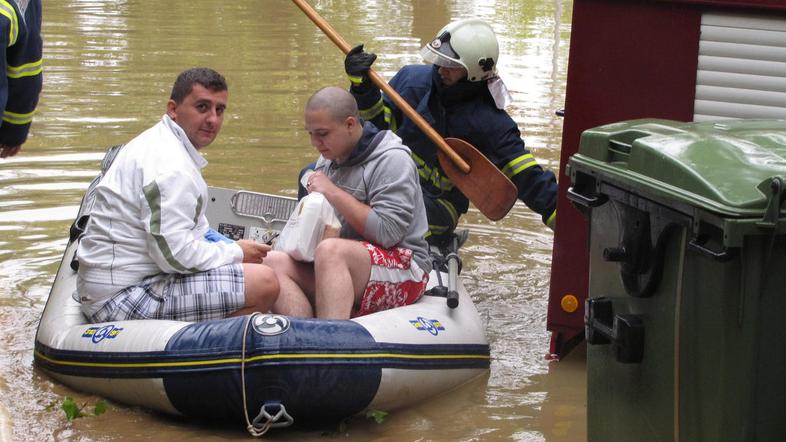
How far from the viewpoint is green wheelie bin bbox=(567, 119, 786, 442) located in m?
3.22

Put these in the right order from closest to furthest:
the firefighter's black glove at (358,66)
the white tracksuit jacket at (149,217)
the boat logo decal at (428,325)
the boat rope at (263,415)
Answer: the boat rope at (263,415)
the white tracksuit jacket at (149,217)
the boat logo decal at (428,325)
the firefighter's black glove at (358,66)

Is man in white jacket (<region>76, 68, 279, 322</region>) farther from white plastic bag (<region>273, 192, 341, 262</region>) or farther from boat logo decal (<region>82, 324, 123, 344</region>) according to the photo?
white plastic bag (<region>273, 192, 341, 262</region>)

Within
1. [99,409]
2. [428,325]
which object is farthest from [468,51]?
[99,409]

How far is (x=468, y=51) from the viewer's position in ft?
21.1

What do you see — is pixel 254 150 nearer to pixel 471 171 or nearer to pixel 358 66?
pixel 358 66

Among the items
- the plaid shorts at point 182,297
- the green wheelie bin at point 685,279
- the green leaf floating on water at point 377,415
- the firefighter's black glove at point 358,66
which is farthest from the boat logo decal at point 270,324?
the firefighter's black glove at point 358,66

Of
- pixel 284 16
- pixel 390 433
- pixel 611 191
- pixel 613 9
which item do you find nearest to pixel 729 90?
pixel 613 9

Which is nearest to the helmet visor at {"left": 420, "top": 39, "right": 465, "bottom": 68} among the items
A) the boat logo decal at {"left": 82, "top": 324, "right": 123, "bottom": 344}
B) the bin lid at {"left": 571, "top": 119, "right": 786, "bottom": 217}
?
the boat logo decal at {"left": 82, "top": 324, "right": 123, "bottom": 344}

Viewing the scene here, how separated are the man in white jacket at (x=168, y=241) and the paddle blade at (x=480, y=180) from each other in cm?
149

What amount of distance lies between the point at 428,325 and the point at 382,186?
66 centimetres

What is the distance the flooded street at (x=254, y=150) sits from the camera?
5320mm

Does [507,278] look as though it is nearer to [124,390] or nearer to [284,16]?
[124,390]

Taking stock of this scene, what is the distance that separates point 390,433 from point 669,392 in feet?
6.03

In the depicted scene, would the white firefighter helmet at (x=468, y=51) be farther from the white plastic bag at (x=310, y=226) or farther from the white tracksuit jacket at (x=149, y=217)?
the white tracksuit jacket at (x=149, y=217)
